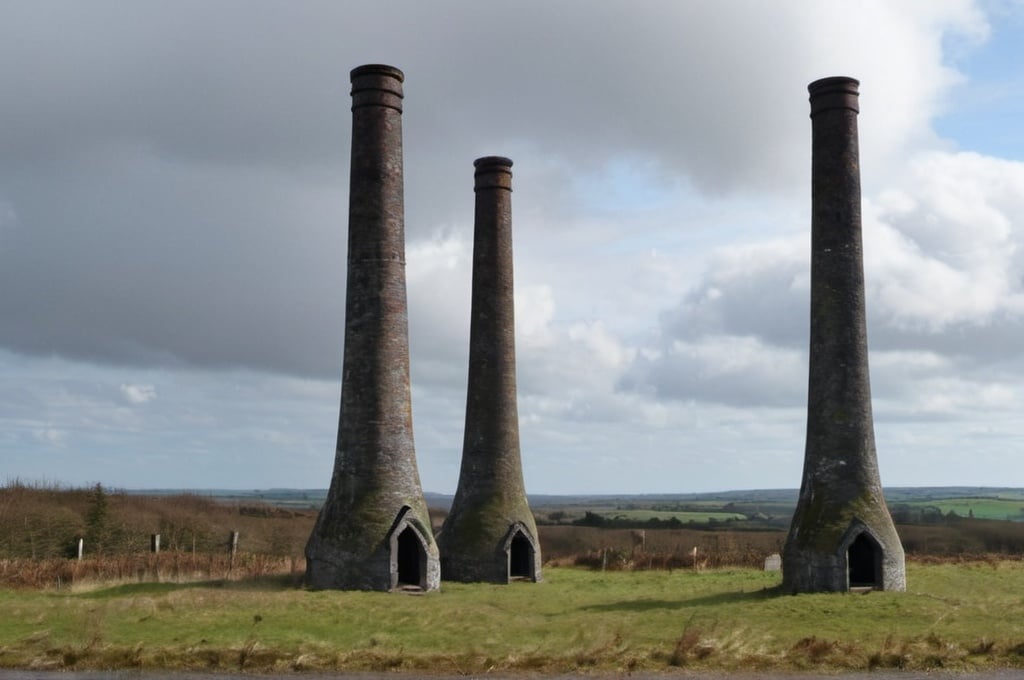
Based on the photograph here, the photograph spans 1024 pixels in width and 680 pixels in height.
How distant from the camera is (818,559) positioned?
923 inches

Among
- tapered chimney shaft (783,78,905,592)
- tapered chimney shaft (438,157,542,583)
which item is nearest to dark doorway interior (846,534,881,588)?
tapered chimney shaft (783,78,905,592)

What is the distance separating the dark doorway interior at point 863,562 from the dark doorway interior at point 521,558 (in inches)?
354

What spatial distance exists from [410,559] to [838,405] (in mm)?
11365

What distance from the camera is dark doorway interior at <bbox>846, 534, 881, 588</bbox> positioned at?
79.1 feet

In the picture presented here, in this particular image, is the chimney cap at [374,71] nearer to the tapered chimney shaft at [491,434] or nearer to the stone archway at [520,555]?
the tapered chimney shaft at [491,434]

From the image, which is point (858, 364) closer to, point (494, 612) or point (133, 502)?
point (494, 612)

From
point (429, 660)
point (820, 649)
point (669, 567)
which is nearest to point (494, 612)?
point (429, 660)

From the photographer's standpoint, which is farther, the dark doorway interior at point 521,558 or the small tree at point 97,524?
the small tree at point 97,524

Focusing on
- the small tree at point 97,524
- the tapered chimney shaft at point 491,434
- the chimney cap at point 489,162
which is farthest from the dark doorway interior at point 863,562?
the small tree at point 97,524

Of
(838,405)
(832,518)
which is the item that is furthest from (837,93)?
(832,518)

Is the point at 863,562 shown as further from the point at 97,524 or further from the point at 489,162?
the point at 97,524

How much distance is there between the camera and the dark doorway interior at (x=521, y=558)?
2989 cm

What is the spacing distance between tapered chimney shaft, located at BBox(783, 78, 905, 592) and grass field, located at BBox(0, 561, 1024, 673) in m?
1.17

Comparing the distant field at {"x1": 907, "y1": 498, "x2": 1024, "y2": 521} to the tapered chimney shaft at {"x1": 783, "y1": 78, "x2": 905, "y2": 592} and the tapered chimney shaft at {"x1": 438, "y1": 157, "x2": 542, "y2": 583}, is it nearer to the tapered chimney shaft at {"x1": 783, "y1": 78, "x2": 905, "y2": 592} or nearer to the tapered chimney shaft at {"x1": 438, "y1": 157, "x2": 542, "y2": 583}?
the tapered chimney shaft at {"x1": 438, "y1": 157, "x2": 542, "y2": 583}
